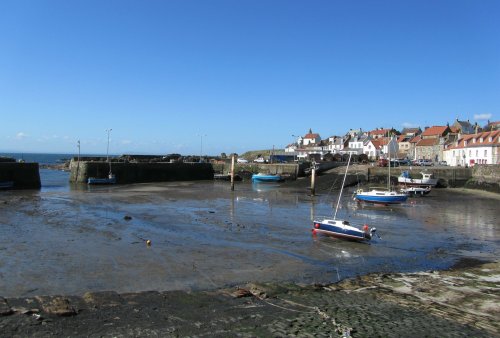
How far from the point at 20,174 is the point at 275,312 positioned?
46.3 metres

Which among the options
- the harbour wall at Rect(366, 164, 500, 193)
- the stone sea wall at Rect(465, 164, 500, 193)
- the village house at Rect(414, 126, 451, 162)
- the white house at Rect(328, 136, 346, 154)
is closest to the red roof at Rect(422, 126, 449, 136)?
the village house at Rect(414, 126, 451, 162)

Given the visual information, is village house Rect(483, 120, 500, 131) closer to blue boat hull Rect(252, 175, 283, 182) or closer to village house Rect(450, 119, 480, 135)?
village house Rect(450, 119, 480, 135)

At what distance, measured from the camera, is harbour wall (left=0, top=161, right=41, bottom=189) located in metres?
48.0

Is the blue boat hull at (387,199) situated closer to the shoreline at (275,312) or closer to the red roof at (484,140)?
the shoreline at (275,312)

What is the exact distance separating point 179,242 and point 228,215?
30.7 feet

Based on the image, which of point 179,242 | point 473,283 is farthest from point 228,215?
point 473,283

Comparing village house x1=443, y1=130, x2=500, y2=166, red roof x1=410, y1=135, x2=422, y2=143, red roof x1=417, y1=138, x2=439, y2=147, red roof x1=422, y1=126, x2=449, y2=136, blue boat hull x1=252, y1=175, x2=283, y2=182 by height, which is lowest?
blue boat hull x1=252, y1=175, x2=283, y2=182

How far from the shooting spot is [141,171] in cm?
6147

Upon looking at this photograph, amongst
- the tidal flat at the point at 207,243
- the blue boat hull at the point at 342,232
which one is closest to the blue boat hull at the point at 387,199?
the tidal flat at the point at 207,243

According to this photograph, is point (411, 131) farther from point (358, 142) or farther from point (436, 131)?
point (436, 131)

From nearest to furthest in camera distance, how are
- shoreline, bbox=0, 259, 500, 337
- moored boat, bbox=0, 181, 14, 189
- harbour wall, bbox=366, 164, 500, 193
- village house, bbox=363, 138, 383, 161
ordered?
1. shoreline, bbox=0, 259, 500, 337
2. moored boat, bbox=0, 181, 14, 189
3. harbour wall, bbox=366, 164, 500, 193
4. village house, bbox=363, 138, 383, 161

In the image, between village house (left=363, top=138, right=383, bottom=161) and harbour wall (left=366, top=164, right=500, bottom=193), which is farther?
village house (left=363, top=138, right=383, bottom=161)

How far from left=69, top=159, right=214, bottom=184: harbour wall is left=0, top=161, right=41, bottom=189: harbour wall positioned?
21.8ft

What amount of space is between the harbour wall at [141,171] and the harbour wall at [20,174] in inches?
262
